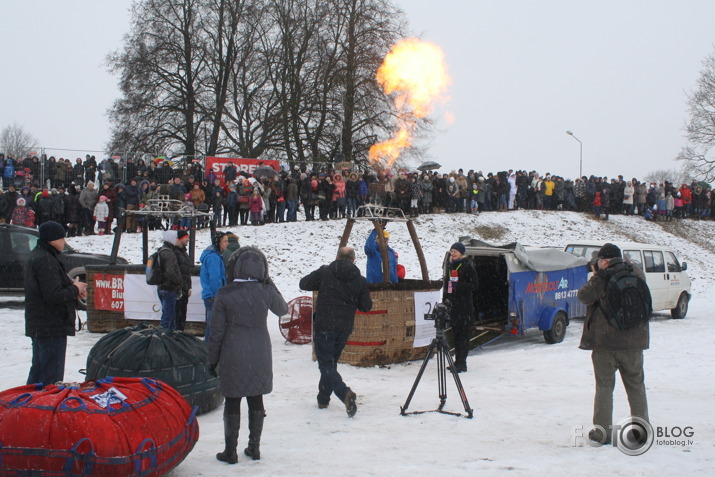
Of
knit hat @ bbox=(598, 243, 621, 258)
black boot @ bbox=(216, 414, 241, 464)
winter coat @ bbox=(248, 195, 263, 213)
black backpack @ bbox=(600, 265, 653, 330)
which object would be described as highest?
winter coat @ bbox=(248, 195, 263, 213)

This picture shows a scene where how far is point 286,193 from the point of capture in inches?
950

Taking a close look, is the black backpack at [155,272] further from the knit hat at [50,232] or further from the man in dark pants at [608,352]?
the man in dark pants at [608,352]

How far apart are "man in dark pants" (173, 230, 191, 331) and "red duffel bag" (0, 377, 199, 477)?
17.3ft

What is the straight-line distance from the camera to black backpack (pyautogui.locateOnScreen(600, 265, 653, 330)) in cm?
587

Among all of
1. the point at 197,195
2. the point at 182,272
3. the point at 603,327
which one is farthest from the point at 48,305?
the point at 197,195

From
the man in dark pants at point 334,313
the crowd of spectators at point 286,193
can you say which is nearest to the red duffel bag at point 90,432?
the man in dark pants at point 334,313

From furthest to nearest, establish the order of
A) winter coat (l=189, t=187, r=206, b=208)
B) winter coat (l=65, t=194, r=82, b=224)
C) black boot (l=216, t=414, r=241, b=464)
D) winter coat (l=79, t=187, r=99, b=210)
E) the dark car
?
winter coat (l=189, t=187, r=206, b=208), winter coat (l=79, t=187, r=99, b=210), winter coat (l=65, t=194, r=82, b=224), the dark car, black boot (l=216, t=414, r=241, b=464)

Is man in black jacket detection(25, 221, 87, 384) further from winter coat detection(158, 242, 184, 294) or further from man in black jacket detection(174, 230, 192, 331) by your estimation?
man in black jacket detection(174, 230, 192, 331)

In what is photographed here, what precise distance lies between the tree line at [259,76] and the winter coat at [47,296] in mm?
28118

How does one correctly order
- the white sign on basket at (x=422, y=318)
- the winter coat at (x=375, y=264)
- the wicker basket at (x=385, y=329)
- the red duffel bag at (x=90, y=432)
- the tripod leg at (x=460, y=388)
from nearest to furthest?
the red duffel bag at (x=90, y=432) < the tripod leg at (x=460, y=388) < the wicker basket at (x=385, y=329) < the white sign on basket at (x=422, y=318) < the winter coat at (x=375, y=264)

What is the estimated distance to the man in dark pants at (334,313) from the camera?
725 cm

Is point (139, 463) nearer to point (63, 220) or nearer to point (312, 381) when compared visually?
point (312, 381)

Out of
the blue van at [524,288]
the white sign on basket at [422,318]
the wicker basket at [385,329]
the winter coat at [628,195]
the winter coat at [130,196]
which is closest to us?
the wicker basket at [385,329]

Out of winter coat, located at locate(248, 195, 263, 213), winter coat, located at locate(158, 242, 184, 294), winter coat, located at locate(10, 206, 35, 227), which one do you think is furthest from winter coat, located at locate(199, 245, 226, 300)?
winter coat, located at locate(248, 195, 263, 213)
